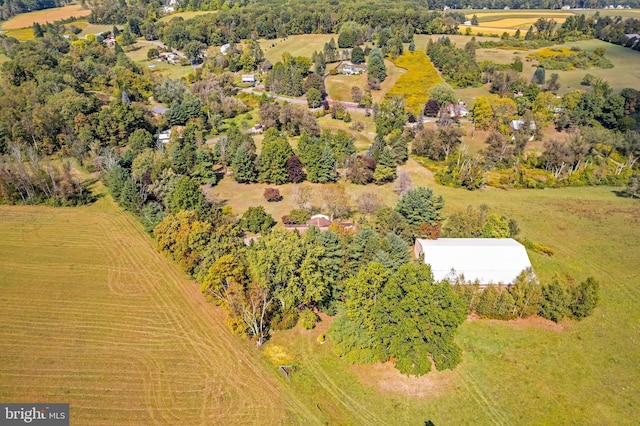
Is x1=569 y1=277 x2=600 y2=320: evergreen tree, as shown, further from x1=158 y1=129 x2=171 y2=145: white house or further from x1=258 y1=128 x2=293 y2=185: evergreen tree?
x1=158 y1=129 x2=171 y2=145: white house

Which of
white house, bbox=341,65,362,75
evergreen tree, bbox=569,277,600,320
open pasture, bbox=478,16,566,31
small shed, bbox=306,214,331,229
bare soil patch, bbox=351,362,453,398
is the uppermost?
open pasture, bbox=478,16,566,31

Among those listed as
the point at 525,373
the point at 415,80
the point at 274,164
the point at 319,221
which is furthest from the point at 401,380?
the point at 415,80

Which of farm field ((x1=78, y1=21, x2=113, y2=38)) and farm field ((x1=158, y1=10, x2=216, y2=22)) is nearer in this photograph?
farm field ((x1=78, y1=21, x2=113, y2=38))

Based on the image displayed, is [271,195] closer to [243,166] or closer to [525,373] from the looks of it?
[243,166]

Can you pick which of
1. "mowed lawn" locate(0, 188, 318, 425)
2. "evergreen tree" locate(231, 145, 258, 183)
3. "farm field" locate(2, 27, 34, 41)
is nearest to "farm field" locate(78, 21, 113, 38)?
"farm field" locate(2, 27, 34, 41)

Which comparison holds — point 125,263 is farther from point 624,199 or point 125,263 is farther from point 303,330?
point 624,199

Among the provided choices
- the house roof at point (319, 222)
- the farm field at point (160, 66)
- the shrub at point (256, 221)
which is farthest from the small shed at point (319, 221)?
the farm field at point (160, 66)

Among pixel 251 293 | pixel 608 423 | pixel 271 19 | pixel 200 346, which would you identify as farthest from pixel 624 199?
pixel 271 19
